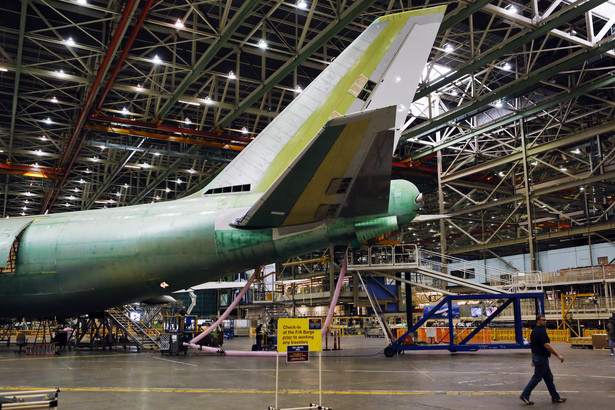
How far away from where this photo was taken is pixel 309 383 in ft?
38.7

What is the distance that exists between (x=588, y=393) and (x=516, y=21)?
1807 centimetres

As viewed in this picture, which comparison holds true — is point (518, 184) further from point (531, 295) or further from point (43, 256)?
point (43, 256)

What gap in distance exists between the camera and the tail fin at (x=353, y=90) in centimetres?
1233

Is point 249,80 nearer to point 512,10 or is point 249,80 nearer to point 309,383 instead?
point 512,10

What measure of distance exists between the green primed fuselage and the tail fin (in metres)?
1.00

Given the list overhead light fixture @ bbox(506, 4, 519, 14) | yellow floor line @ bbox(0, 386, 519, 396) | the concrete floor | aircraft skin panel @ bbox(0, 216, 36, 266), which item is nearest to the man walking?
the concrete floor

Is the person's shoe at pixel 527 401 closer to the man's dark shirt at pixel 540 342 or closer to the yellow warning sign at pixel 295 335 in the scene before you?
the man's dark shirt at pixel 540 342

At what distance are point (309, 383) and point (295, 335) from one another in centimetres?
409

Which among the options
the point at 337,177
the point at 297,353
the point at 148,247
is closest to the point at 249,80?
the point at 148,247

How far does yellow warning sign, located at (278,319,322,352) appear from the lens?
8156mm

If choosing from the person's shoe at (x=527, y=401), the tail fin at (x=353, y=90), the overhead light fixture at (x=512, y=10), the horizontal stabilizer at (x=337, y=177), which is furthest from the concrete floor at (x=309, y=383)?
the overhead light fixture at (x=512, y=10)

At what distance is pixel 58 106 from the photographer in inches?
1281

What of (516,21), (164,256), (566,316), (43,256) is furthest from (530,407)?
(566,316)

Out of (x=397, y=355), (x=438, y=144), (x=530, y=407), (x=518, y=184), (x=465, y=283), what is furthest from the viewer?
(x=518, y=184)
